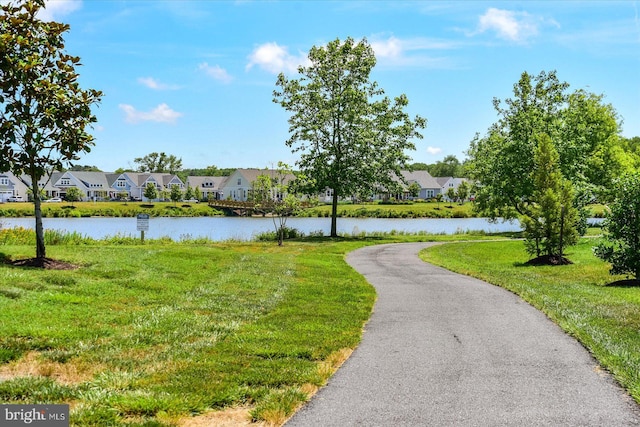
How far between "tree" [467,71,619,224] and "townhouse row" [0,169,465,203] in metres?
61.8

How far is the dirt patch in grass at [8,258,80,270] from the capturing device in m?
14.3

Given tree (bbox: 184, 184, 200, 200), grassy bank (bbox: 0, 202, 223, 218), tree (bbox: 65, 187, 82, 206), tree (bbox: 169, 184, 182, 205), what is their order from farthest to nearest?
tree (bbox: 184, 184, 200, 200) < tree (bbox: 169, 184, 182, 205) < tree (bbox: 65, 187, 82, 206) < grassy bank (bbox: 0, 202, 223, 218)

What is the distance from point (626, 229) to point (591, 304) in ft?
24.2

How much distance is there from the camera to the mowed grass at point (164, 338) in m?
6.16

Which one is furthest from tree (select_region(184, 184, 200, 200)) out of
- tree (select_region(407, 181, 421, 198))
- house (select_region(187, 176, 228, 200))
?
tree (select_region(407, 181, 421, 198))

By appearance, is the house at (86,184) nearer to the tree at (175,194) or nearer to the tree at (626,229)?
the tree at (175,194)

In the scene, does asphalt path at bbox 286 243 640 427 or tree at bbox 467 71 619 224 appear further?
tree at bbox 467 71 619 224

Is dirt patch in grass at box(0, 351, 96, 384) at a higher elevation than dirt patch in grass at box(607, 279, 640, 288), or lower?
higher

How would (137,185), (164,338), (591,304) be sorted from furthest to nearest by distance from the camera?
(137,185) < (591,304) < (164,338)

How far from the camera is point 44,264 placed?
14453 millimetres

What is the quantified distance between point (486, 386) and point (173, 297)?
7826 mm

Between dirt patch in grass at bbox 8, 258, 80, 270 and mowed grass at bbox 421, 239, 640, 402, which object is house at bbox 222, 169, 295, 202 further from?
dirt patch in grass at bbox 8, 258, 80, 270

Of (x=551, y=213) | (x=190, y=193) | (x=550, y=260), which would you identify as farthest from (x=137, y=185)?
(x=551, y=213)

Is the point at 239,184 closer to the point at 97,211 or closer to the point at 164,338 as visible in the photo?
the point at 97,211
